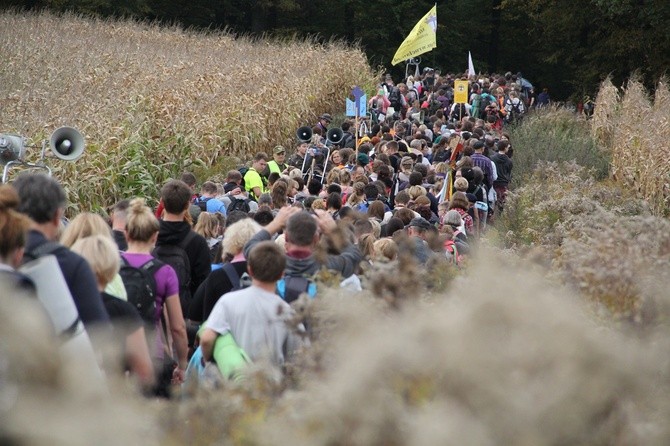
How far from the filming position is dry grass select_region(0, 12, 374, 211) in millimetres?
14664

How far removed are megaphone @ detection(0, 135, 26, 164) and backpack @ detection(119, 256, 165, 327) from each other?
3.91 metres

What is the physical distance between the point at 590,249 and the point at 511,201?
868 centimetres

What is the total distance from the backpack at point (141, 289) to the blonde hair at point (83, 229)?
271 mm

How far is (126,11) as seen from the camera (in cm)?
4712

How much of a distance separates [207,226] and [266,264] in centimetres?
354

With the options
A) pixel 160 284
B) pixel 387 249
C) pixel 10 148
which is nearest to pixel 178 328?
pixel 160 284

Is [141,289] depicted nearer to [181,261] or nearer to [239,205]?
[181,261]

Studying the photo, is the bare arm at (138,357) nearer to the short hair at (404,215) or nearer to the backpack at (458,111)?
the short hair at (404,215)

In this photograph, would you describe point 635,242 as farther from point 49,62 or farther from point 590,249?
point 49,62

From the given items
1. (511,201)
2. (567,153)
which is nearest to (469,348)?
(511,201)

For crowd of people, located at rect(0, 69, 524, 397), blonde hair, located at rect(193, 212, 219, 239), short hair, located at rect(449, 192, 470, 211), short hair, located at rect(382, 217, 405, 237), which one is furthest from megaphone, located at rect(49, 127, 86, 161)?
short hair, located at rect(449, 192, 470, 211)

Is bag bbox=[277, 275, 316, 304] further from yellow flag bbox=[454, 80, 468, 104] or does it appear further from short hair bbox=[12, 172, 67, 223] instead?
yellow flag bbox=[454, 80, 468, 104]

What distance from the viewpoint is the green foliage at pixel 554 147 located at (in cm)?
2050

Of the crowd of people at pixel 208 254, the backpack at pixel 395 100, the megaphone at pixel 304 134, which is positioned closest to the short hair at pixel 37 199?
the crowd of people at pixel 208 254
